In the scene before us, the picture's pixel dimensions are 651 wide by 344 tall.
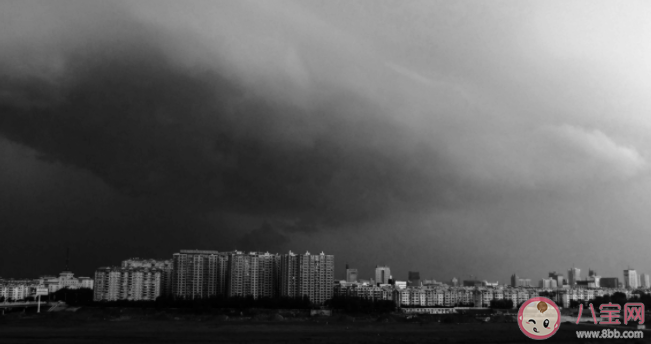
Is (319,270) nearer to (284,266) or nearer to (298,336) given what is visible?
(284,266)

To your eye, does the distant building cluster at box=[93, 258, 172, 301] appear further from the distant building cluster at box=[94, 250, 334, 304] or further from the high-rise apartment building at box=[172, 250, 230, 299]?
the high-rise apartment building at box=[172, 250, 230, 299]

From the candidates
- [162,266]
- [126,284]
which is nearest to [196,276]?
[126,284]

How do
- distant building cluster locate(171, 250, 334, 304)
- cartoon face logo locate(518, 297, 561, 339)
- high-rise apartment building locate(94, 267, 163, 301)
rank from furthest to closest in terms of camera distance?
high-rise apartment building locate(94, 267, 163, 301)
distant building cluster locate(171, 250, 334, 304)
cartoon face logo locate(518, 297, 561, 339)

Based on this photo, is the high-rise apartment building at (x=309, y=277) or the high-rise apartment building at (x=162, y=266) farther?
the high-rise apartment building at (x=162, y=266)

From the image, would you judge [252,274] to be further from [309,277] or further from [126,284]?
[126,284]

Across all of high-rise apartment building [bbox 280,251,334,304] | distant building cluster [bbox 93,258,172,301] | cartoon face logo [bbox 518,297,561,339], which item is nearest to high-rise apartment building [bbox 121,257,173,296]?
distant building cluster [bbox 93,258,172,301]

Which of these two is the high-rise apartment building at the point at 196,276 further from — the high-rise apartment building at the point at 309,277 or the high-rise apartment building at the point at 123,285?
the high-rise apartment building at the point at 309,277

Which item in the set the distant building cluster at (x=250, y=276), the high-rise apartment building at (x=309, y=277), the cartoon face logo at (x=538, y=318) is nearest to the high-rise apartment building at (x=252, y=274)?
the distant building cluster at (x=250, y=276)
